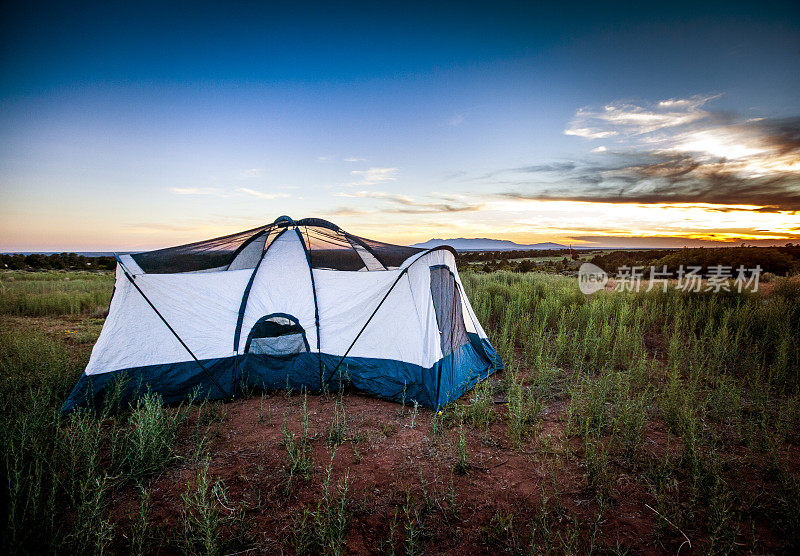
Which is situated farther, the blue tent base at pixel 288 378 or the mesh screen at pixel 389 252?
the mesh screen at pixel 389 252

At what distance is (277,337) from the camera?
5031mm

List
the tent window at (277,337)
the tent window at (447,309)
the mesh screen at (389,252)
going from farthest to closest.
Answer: the mesh screen at (389,252) < the tent window at (277,337) < the tent window at (447,309)

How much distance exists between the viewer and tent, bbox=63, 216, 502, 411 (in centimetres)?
441

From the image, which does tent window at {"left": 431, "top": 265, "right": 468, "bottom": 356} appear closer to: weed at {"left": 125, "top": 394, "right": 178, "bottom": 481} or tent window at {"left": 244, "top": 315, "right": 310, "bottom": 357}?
tent window at {"left": 244, "top": 315, "right": 310, "bottom": 357}

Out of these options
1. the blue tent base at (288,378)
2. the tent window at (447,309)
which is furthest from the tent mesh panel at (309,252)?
the blue tent base at (288,378)

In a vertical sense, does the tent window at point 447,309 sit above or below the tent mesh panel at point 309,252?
below

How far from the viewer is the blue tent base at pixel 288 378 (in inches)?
167

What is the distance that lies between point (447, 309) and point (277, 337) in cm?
243

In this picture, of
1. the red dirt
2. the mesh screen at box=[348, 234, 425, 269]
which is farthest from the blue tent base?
the mesh screen at box=[348, 234, 425, 269]

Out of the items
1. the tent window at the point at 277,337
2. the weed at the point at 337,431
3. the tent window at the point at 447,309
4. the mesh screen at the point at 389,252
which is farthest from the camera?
the mesh screen at the point at 389,252

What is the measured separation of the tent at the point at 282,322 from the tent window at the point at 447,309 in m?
0.02

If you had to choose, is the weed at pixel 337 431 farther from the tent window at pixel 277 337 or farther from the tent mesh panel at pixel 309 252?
the tent mesh panel at pixel 309 252

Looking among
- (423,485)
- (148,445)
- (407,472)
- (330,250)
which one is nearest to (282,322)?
(330,250)

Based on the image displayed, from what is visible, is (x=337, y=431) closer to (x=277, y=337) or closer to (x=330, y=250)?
(x=277, y=337)
